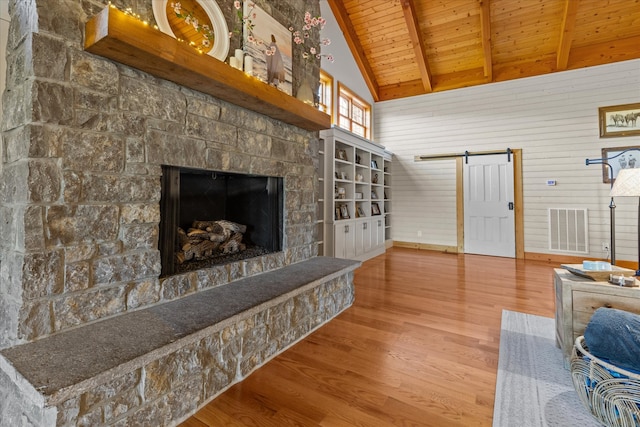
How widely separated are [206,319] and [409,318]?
1.76 metres

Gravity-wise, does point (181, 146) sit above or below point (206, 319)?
above

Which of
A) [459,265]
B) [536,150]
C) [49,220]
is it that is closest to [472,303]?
[459,265]

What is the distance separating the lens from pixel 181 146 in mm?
1739

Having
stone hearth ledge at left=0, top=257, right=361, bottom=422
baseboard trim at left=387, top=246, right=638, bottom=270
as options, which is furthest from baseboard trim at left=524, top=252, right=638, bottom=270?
stone hearth ledge at left=0, top=257, right=361, bottom=422

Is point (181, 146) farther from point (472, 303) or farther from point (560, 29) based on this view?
point (560, 29)

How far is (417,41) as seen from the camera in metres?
5.02

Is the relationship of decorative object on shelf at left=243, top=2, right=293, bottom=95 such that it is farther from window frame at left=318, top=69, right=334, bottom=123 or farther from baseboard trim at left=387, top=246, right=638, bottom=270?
baseboard trim at left=387, top=246, right=638, bottom=270

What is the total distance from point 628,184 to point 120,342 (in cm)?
353

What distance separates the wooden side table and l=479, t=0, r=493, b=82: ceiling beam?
14.0 ft

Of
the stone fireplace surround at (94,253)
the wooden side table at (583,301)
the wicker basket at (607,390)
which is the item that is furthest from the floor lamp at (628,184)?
the stone fireplace surround at (94,253)

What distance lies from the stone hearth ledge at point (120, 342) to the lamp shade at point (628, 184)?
107 inches

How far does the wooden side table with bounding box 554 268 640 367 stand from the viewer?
5.37 feet

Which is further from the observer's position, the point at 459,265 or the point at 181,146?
the point at 459,265

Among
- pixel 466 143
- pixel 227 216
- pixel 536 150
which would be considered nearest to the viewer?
pixel 227 216
